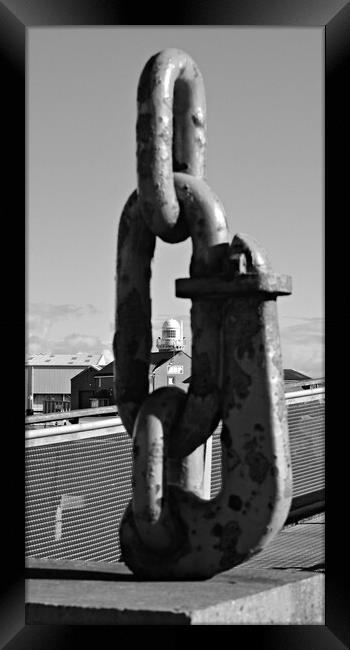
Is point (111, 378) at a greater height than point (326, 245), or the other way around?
point (326, 245)

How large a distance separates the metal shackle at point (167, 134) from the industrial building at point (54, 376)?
1528 inches

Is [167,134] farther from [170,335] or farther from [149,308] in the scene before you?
[170,335]

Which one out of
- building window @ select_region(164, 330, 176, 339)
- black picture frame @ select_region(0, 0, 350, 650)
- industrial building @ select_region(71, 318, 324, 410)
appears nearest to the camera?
black picture frame @ select_region(0, 0, 350, 650)

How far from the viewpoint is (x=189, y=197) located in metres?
4.92

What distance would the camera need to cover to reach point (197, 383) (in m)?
4.91

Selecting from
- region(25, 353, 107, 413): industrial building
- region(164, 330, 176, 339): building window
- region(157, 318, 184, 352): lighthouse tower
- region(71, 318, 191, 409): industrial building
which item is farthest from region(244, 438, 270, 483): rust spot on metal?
region(164, 330, 176, 339): building window

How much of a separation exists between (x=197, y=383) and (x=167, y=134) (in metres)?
1.09

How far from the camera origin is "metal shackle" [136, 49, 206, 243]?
4887 mm

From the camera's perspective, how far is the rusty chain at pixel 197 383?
475 centimetres

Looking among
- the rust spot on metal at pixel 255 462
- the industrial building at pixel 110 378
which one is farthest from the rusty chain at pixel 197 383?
the industrial building at pixel 110 378

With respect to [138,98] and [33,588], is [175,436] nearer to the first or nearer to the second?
[33,588]

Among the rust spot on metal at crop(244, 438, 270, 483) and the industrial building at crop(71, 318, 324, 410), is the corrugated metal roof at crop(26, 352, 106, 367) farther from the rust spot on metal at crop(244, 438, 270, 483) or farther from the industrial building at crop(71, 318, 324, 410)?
the rust spot on metal at crop(244, 438, 270, 483)

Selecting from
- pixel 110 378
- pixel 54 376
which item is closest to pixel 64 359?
pixel 54 376
